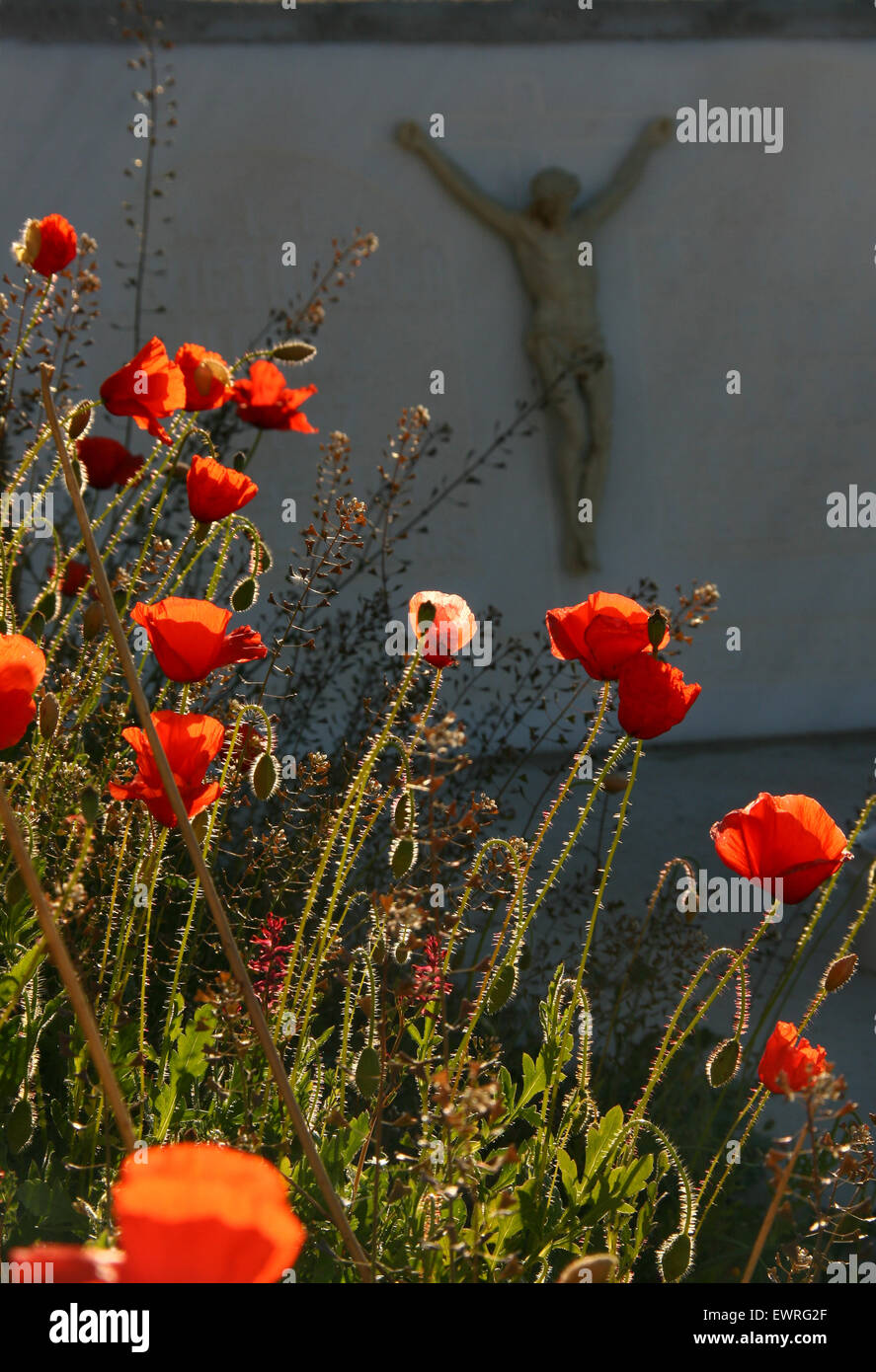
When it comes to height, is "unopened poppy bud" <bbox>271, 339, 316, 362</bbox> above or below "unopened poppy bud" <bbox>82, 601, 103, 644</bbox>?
above

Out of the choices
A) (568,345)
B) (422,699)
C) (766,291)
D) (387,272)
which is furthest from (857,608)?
(422,699)

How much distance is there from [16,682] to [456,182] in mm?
4077

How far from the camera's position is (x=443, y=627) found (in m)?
1.04

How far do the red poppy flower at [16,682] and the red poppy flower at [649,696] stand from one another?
Answer: 0.49 metres

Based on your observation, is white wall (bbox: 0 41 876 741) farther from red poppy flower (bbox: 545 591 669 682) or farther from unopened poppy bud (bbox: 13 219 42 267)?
red poppy flower (bbox: 545 591 669 682)

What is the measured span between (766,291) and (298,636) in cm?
256

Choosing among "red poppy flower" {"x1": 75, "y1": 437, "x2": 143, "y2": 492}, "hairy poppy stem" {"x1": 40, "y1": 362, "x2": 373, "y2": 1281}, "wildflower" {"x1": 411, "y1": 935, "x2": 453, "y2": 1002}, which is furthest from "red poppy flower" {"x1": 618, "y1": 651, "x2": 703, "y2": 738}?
"red poppy flower" {"x1": 75, "y1": 437, "x2": 143, "y2": 492}

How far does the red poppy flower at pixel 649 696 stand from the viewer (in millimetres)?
1082

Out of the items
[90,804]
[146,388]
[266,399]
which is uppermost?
[266,399]

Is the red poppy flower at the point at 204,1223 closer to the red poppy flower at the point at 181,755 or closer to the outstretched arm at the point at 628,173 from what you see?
the red poppy flower at the point at 181,755

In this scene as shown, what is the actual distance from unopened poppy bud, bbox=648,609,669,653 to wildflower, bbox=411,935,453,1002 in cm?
29

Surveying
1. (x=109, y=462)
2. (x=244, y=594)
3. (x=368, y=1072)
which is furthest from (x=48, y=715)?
(x=109, y=462)

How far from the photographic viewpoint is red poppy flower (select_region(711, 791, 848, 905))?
3.35 ft

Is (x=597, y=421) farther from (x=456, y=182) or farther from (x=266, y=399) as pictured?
(x=266, y=399)
